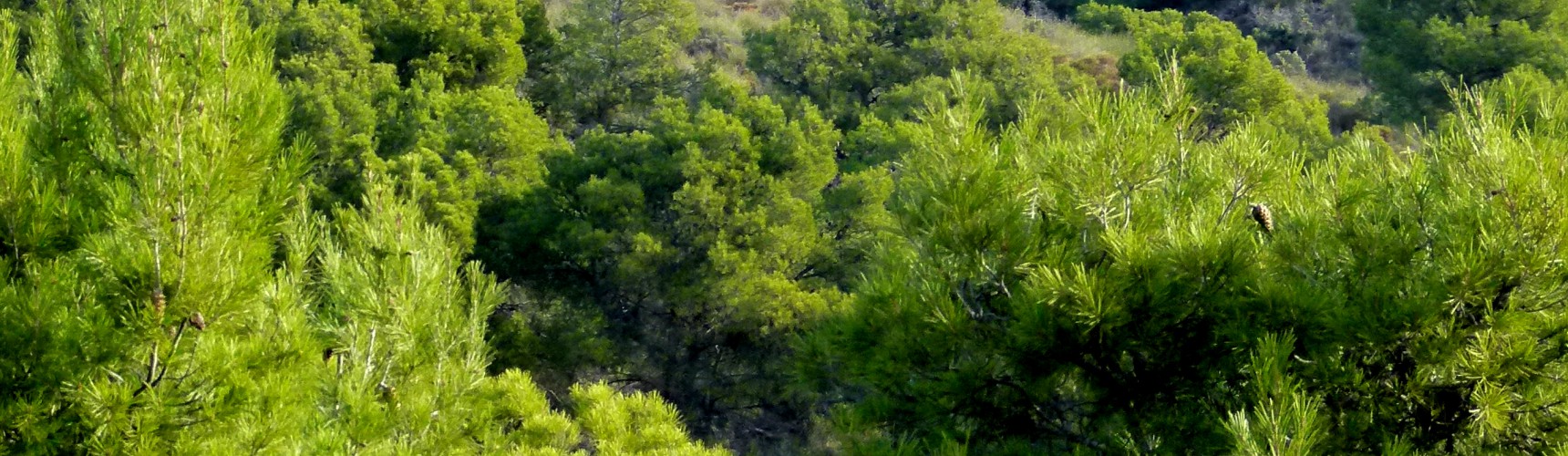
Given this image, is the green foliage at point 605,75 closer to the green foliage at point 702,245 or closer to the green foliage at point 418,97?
the green foliage at point 418,97

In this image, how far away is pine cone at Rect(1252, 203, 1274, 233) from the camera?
4996mm

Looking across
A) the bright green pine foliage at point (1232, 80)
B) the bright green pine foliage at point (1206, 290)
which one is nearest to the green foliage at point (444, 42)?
the bright green pine foliage at point (1232, 80)

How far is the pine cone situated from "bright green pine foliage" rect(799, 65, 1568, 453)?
0.26 ft

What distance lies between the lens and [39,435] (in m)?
3.83

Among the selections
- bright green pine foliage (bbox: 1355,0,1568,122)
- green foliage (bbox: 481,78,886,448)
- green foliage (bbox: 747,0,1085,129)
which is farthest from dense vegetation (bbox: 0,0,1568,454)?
bright green pine foliage (bbox: 1355,0,1568,122)

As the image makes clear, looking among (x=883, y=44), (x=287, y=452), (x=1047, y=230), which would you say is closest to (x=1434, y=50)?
(x=883, y=44)

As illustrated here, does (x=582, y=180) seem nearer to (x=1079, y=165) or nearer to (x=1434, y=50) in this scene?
(x=1079, y=165)

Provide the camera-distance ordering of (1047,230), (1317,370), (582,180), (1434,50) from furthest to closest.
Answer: (1434,50) < (582,180) < (1047,230) < (1317,370)

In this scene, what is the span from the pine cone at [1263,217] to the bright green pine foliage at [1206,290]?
80mm

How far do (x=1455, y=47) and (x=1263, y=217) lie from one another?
19.9 metres

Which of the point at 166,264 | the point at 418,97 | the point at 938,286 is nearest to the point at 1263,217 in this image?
the point at 938,286

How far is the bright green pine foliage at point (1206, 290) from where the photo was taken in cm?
432

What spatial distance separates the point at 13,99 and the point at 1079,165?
3.95m

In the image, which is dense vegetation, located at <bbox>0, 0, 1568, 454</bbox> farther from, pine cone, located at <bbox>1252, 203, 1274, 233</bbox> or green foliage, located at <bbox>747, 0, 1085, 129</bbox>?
green foliage, located at <bbox>747, 0, 1085, 129</bbox>
